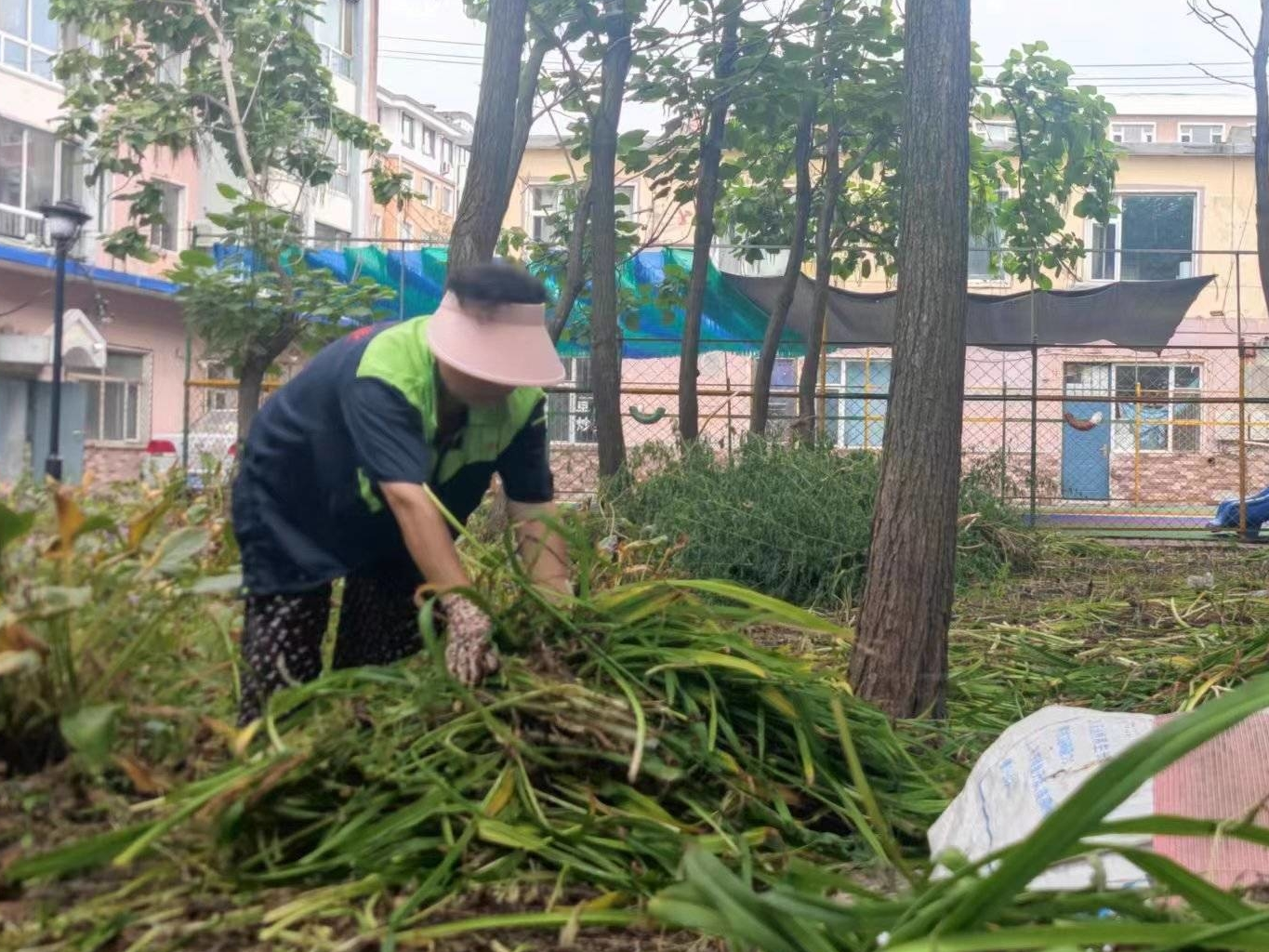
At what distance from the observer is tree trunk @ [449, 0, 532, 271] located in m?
6.32

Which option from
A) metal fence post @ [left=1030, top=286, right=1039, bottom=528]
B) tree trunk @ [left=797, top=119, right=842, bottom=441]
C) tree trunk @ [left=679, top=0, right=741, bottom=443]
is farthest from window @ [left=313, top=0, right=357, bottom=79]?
tree trunk @ [left=679, top=0, right=741, bottom=443]

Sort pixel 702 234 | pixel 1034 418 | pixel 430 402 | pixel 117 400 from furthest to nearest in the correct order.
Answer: pixel 117 400 → pixel 1034 418 → pixel 702 234 → pixel 430 402

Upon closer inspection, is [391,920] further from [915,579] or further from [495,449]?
[915,579]

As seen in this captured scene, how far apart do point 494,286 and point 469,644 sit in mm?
794

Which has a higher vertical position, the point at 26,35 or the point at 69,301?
the point at 26,35

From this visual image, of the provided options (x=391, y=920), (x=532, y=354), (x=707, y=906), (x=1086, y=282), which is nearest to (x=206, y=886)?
(x=391, y=920)

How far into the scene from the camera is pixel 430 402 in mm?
3014

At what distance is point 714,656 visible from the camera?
2693 mm

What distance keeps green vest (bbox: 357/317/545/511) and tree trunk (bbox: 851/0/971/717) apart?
141cm

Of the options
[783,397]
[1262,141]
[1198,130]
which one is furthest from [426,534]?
[1198,130]

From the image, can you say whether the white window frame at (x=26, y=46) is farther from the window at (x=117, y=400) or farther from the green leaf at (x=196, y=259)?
the green leaf at (x=196, y=259)

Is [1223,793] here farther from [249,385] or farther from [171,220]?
[171,220]

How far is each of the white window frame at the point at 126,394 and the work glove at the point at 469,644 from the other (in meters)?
Answer: 20.8

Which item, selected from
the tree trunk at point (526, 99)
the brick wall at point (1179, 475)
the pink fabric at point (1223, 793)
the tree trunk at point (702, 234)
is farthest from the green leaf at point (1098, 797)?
the brick wall at point (1179, 475)
